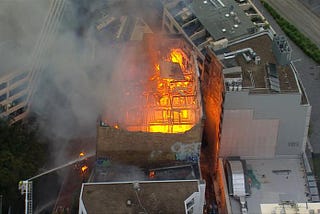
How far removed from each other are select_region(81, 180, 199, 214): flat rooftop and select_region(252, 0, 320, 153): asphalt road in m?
15.8

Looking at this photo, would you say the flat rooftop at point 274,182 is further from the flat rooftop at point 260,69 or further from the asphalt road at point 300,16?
the asphalt road at point 300,16

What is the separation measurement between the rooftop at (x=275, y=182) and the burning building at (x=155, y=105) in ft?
15.3

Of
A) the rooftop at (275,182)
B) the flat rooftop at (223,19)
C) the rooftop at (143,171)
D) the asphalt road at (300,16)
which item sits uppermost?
the flat rooftop at (223,19)

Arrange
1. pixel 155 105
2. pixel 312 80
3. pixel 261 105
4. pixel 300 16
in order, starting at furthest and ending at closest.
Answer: pixel 300 16, pixel 312 80, pixel 155 105, pixel 261 105

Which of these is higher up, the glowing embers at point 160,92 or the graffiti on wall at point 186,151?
the glowing embers at point 160,92

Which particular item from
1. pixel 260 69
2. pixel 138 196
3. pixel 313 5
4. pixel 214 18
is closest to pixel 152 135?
pixel 138 196

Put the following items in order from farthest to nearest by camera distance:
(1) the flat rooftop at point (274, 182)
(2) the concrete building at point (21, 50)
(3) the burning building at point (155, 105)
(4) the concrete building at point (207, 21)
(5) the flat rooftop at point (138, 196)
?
(4) the concrete building at point (207, 21) < (2) the concrete building at point (21, 50) < (1) the flat rooftop at point (274, 182) < (3) the burning building at point (155, 105) < (5) the flat rooftop at point (138, 196)

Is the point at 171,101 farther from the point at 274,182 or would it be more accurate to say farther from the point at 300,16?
the point at 300,16

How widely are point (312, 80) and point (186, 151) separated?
1930 centimetres

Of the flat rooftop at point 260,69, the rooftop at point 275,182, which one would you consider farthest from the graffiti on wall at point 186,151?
the flat rooftop at point 260,69

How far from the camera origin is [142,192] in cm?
3416

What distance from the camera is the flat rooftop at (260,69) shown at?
39.0 meters

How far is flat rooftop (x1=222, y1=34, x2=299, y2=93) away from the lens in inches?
1537

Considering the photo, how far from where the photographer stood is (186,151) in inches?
1491
